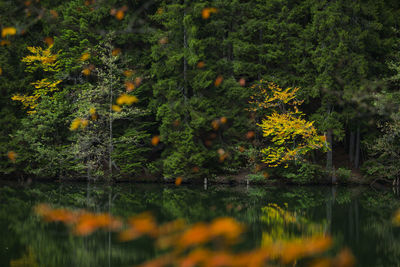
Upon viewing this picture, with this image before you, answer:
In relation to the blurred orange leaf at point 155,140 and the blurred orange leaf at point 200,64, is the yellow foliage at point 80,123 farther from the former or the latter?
the blurred orange leaf at point 200,64

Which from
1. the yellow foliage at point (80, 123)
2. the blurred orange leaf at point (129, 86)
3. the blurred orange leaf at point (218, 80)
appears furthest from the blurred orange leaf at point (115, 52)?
the blurred orange leaf at point (218, 80)

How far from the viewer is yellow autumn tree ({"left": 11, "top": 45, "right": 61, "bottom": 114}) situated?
66.5ft

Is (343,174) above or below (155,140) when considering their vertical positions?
below

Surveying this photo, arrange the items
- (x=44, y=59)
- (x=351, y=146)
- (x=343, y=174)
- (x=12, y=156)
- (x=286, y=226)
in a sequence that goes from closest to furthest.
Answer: (x=286, y=226) < (x=343, y=174) < (x=12, y=156) < (x=351, y=146) < (x=44, y=59)

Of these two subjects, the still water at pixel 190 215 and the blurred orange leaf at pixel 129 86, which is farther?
the blurred orange leaf at pixel 129 86

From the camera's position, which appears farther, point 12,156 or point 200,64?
point 200,64

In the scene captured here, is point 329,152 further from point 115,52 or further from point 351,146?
point 115,52

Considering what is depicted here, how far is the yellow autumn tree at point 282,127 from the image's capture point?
57.3 feet

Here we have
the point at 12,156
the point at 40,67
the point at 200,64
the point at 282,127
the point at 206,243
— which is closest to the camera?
the point at 206,243

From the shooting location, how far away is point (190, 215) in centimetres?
1064

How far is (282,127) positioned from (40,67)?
40.6ft

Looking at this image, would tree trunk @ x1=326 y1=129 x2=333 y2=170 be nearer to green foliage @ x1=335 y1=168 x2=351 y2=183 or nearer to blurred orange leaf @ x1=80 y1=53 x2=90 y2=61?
green foliage @ x1=335 y1=168 x2=351 y2=183

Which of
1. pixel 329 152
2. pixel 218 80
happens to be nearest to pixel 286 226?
pixel 329 152

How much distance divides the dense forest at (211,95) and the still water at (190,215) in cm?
159
